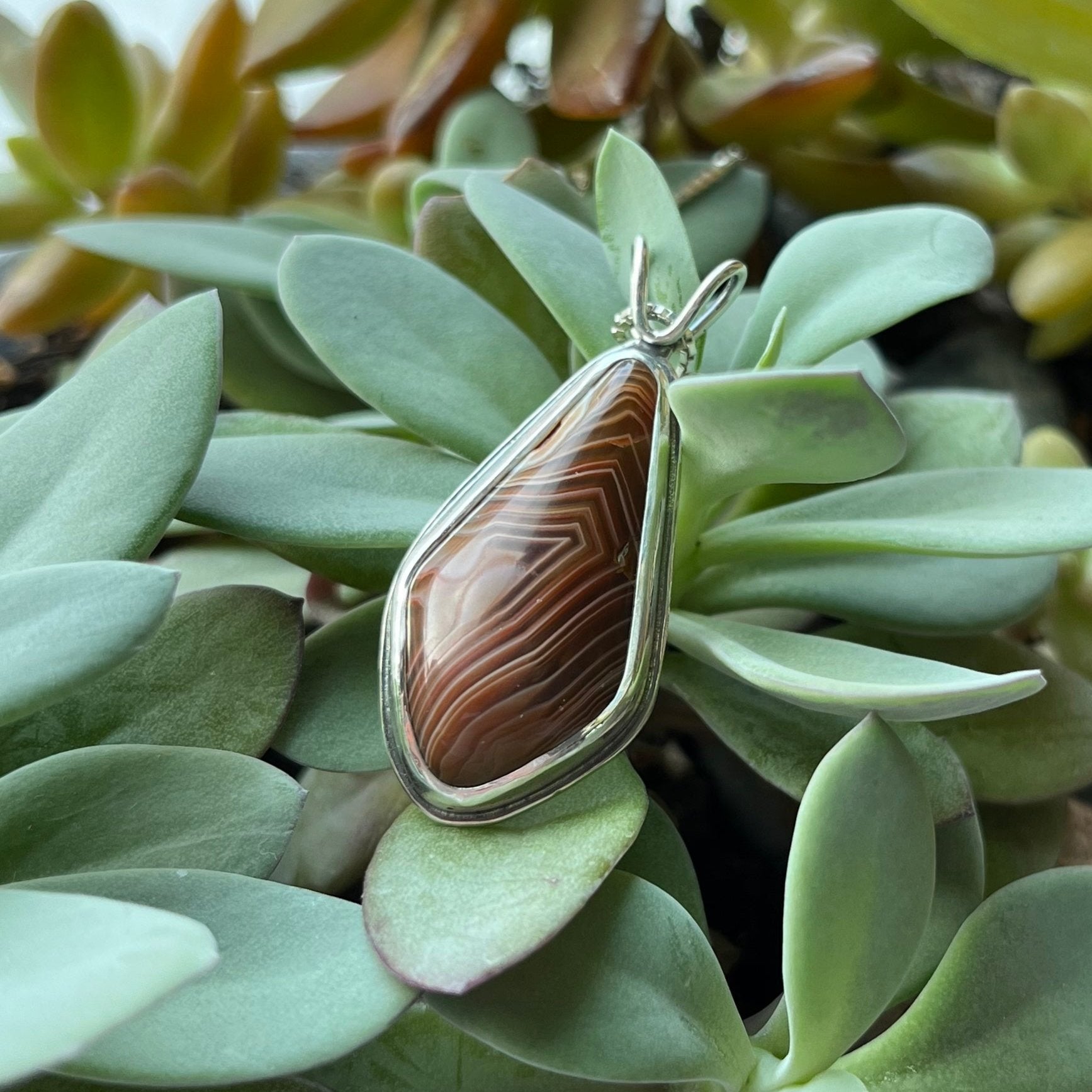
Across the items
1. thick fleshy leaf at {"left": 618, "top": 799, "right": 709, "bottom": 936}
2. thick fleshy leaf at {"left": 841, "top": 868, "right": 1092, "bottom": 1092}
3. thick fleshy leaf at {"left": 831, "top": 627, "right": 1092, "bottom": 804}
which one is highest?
Result: thick fleshy leaf at {"left": 618, "top": 799, "right": 709, "bottom": 936}

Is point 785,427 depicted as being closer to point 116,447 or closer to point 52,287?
point 116,447

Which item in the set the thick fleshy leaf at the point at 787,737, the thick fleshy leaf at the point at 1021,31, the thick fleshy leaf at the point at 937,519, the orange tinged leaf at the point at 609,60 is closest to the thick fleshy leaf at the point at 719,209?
the orange tinged leaf at the point at 609,60

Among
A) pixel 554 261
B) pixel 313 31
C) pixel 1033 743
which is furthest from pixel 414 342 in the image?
pixel 313 31

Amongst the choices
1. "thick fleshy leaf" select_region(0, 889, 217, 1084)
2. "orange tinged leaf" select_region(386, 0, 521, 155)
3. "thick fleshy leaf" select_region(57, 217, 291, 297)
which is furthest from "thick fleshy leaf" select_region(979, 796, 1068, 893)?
"orange tinged leaf" select_region(386, 0, 521, 155)

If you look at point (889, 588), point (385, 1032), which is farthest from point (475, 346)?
point (385, 1032)

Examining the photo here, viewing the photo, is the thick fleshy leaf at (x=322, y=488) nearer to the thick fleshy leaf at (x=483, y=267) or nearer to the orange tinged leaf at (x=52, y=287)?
the thick fleshy leaf at (x=483, y=267)

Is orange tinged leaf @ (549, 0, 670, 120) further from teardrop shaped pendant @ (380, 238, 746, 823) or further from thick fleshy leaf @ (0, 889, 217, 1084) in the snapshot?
thick fleshy leaf @ (0, 889, 217, 1084)

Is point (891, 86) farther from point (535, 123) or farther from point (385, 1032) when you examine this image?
point (385, 1032)
